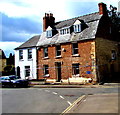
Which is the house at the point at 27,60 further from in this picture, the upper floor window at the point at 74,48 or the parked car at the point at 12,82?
the parked car at the point at 12,82

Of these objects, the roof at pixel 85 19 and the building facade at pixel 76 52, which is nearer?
the building facade at pixel 76 52

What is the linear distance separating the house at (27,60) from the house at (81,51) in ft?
3.52

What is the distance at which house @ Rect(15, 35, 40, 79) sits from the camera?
1252 inches

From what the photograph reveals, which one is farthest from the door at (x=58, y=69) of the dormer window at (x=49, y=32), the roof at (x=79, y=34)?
Answer: the dormer window at (x=49, y=32)

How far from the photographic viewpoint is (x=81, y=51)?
26.2 m

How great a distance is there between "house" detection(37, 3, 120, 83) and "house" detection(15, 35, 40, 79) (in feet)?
3.52

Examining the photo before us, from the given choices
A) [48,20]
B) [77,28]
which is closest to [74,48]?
[77,28]

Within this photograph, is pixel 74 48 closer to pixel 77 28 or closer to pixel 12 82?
pixel 77 28

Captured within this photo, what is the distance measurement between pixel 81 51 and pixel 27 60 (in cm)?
1072

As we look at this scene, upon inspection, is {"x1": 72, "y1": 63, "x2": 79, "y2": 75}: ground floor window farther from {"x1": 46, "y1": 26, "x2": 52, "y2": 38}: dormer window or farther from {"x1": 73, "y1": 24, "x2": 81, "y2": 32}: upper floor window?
{"x1": 46, "y1": 26, "x2": 52, "y2": 38}: dormer window

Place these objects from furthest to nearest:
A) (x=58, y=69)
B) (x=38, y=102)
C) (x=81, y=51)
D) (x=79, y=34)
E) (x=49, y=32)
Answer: (x=49, y=32)
(x=58, y=69)
(x=79, y=34)
(x=81, y=51)
(x=38, y=102)

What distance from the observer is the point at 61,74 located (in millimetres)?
27953

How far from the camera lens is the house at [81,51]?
2530 cm

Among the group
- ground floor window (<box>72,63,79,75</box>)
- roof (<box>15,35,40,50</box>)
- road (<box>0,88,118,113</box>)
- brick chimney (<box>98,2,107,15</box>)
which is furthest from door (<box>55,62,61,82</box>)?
road (<box>0,88,118,113</box>)
